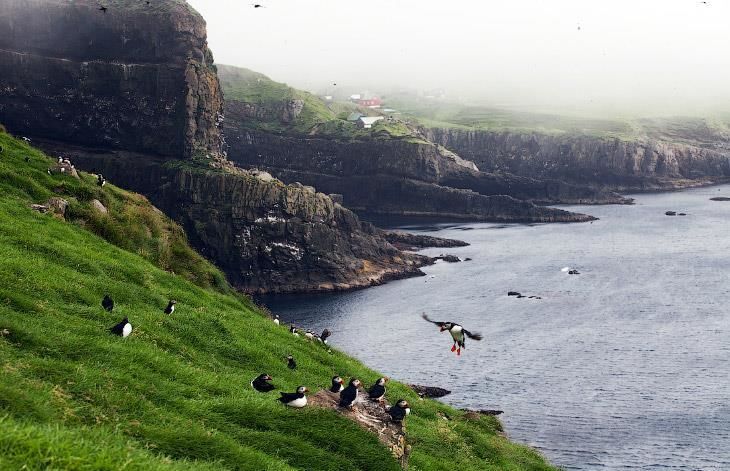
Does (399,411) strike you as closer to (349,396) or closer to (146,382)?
(349,396)

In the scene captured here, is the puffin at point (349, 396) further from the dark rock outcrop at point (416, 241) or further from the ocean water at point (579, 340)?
the dark rock outcrop at point (416, 241)

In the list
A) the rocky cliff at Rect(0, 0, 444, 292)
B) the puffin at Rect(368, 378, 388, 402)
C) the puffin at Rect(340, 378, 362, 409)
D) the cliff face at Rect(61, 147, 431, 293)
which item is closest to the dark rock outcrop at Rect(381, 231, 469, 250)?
the rocky cliff at Rect(0, 0, 444, 292)

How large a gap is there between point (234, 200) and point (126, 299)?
11510cm

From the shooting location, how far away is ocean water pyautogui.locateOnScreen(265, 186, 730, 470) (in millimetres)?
65812

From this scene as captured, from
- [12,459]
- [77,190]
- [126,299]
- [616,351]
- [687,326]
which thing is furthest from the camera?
[687,326]

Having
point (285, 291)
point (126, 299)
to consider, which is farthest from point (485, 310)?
point (126, 299)

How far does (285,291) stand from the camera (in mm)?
140500

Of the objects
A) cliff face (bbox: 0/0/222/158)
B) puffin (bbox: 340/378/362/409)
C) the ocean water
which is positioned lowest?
the ocean water

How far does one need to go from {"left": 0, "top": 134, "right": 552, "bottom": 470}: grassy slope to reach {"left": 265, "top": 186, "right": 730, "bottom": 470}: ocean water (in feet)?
98.3

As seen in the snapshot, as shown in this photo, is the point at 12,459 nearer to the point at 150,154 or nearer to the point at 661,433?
the point at 661,433

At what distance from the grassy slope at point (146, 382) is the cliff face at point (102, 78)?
118883 mm

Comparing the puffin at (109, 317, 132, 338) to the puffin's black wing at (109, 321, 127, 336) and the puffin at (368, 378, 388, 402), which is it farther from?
the puffin at (368, 378, 388, 402)

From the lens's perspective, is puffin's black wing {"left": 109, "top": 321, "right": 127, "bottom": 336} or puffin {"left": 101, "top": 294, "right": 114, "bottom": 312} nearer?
puffin's black wing {"left": 109, "top": 321, "right": 127, "bottom": 336}

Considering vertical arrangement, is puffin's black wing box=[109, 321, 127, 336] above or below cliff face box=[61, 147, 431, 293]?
above
